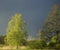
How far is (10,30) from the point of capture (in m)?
18.5

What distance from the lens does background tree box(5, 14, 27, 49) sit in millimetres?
18297

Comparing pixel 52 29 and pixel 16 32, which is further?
pixel 16 32

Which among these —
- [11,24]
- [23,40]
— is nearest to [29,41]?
[23,40]

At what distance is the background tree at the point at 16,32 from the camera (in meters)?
18.3

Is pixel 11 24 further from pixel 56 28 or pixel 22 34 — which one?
pixel 56 28

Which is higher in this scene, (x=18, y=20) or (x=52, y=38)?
(x=18, y=20)

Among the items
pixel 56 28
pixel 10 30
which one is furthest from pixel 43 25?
pixel 10 30

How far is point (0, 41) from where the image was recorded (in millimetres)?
18594

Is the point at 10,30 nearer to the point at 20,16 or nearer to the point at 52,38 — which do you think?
the point at 20,16

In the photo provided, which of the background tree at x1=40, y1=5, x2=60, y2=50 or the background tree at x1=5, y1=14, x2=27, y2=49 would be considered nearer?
the background tree at x1=40, y1=5, x2=60, y2=50

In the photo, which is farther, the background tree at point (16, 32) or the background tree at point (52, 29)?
the background tree at point (16, 32)

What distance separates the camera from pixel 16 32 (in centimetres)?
1841

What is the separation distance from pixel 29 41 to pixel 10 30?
4.45ft

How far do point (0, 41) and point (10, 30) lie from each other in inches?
36.3
